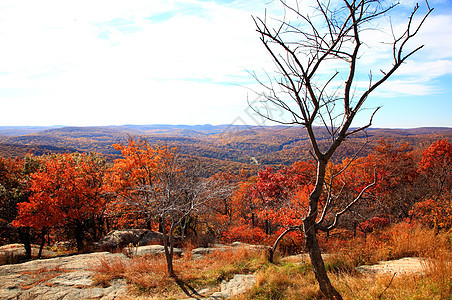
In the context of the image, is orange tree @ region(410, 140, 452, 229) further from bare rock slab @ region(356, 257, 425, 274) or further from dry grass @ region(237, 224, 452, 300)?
bare rock slab @ region(356, 257, 425, 274)

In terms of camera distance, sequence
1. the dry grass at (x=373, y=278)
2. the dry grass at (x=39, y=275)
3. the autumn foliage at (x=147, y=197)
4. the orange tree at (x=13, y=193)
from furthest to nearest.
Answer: the orange tree at (x=13, y=193)
the autumn foliage at (x=147, y=197)
the dry grass at (x=39, y=275)
the dry grass at (x=373, y=278)

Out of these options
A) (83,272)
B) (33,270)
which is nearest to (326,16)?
(83,272)

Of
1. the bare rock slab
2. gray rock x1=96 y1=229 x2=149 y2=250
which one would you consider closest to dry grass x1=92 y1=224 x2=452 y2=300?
the bare rock slab

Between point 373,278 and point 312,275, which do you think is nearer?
point 373,278

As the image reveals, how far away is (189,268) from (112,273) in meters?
2.74

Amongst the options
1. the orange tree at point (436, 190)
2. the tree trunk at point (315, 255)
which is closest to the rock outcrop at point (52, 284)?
the tree trunk at point (315, 255)

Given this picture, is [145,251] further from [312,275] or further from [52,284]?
[312,275]

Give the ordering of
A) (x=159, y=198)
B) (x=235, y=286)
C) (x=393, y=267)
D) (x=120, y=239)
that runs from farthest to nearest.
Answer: (x=120, y=239) → (x=159, y=198) → (x=235, y=286) → (x=393, y=267)

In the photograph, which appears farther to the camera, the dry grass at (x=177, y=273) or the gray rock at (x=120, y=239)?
the gray rock at (x=120, y=239)

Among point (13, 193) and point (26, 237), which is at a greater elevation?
point (13, 193)

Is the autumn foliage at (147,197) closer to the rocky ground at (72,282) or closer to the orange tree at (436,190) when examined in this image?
the orange tree at (436,190)

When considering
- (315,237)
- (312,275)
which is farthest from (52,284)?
(315,237)

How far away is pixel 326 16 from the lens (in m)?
3.41

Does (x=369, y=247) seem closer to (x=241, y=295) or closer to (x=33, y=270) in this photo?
(x=241, y=295)
